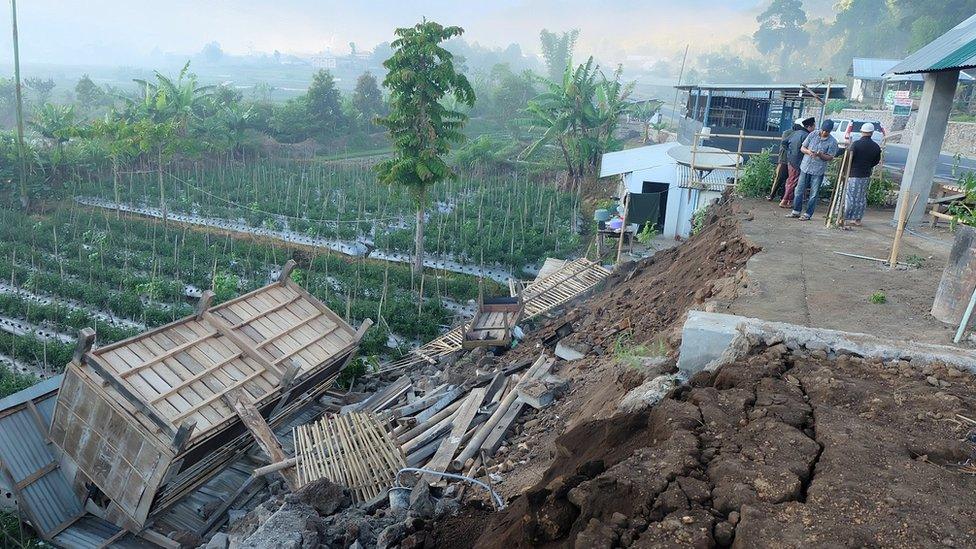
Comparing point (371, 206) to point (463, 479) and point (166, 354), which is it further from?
point (463, 479)

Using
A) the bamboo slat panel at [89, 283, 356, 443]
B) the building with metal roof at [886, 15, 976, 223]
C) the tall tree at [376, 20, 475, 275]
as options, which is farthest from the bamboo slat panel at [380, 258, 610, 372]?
the building with metal roof at [886, 15, 976, 223]

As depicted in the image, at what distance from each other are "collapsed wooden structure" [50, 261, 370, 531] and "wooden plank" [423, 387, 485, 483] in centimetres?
256

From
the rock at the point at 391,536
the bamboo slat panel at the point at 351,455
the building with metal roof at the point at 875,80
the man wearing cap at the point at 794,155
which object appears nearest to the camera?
the rock at the point at 391,536

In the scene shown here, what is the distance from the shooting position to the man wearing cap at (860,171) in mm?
9039

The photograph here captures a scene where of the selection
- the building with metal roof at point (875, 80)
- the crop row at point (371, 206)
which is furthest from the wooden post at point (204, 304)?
the building with metal roof at point (875, 80)

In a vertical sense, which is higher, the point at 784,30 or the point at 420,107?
the point at 784,30

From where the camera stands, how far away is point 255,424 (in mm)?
7590

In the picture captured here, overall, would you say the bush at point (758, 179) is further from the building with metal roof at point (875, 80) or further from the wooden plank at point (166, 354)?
the building with metal roof at point (875, 80)

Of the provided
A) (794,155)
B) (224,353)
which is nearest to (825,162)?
(794,155)

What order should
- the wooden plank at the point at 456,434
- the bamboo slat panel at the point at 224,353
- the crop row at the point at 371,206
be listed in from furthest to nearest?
the crop row at the point at 371,206 → the bamboo slat panel at the point at 224,353 → the wooden plank at the point at 456,434

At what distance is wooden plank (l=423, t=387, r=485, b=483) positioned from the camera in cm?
602

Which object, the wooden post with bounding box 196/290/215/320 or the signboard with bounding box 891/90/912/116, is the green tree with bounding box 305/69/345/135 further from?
the wooden post with bounding box 196/290/215/320

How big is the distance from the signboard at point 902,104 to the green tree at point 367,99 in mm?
29883

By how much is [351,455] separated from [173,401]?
2.50 m
